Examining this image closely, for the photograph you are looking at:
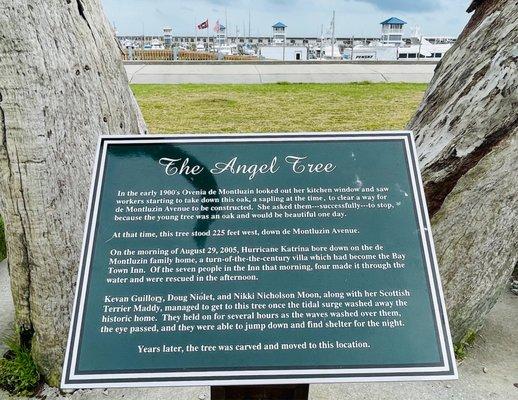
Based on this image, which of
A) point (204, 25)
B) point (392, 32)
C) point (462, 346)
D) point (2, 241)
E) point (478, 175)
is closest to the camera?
point (478, 175)

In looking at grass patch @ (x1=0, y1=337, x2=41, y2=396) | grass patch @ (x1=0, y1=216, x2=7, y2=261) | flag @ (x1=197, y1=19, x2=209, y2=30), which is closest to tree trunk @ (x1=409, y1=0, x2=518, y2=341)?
grass patch @ (x1=0, y1=337, x2=41, y2=396)

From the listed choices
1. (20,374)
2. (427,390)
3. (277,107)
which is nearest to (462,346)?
(427,390)

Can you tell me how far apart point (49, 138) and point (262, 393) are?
1697 mm

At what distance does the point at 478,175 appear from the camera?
312cm

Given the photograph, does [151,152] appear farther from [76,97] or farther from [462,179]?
[462,179]

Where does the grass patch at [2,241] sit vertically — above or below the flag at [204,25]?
below

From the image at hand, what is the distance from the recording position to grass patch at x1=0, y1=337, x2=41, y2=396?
10.6ft

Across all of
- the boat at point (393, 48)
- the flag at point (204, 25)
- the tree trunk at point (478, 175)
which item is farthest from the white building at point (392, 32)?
the tree trunk at point (478, 175)

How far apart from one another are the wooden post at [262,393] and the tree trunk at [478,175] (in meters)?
1.37

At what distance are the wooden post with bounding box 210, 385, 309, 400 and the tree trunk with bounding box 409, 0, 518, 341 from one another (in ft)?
4.49

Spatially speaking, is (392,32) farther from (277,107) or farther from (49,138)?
(49,138)

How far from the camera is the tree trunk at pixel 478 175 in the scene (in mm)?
3117

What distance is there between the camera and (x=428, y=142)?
11.6ft

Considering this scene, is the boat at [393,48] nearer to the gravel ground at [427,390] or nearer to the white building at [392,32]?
the white building at [392,32]
